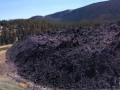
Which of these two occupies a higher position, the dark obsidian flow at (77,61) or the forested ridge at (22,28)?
the dark obsidian flow at (77,61)

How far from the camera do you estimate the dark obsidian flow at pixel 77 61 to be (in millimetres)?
24438

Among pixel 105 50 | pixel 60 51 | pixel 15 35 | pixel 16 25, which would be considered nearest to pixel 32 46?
pixel 60 51

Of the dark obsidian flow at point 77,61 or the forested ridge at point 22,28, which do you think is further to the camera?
the forested ridge at point 22,28

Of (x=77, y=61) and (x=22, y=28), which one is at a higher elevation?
(x=77, y=61)

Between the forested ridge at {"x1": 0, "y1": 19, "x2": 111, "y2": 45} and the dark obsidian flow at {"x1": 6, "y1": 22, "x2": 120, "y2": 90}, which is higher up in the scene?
the dark obsidian flow at {"x1": 6, "y1": 22, "x2": 120, "y2": 90}

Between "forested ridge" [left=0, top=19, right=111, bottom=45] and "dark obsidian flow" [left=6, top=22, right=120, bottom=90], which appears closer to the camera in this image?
"dark obsidian flow" [left=6, top=22, right=120, bottom=90]

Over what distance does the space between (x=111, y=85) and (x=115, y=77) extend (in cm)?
95

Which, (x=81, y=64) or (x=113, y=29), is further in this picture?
(x=113, y=29)

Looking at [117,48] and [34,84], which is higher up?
[117,48]

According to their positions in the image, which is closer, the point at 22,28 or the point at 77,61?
the point at 77,61

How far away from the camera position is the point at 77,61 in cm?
2792

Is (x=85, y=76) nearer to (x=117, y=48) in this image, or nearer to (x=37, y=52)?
(x=117, y=48)

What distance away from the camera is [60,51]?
31.8 metres

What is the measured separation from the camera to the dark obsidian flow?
80.2 feet
